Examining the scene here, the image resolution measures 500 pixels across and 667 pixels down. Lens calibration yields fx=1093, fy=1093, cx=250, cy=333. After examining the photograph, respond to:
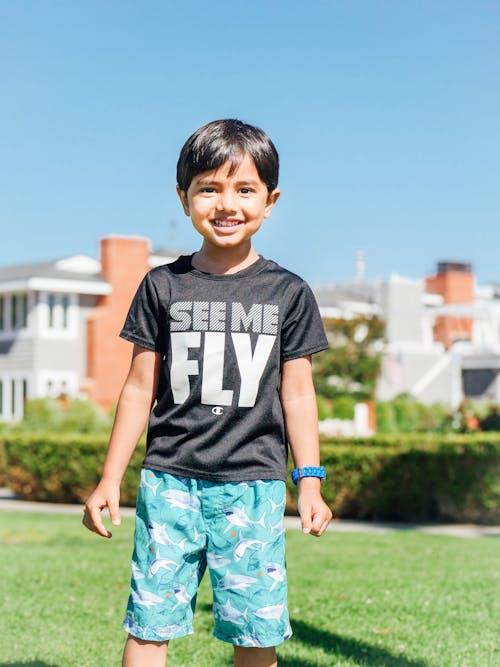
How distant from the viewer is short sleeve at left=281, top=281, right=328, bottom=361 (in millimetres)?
3318

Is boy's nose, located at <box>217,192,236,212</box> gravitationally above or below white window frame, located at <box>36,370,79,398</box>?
below

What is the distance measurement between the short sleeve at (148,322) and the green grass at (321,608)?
1971 millimetres

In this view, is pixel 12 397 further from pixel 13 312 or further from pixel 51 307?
pixel 51 307

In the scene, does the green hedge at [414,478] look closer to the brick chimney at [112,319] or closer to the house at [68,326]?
the house at [68,326]

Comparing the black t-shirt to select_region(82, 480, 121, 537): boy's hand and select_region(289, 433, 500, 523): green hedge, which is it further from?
select_region(289, 433, 500, 523): green hedge

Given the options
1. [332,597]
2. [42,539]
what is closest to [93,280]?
[42,539]

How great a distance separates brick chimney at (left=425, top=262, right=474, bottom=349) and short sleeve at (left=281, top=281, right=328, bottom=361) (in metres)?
54.4

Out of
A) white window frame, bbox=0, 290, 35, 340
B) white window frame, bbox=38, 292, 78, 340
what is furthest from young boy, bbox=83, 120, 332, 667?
white window frame, bbox=0, 290, 35, 340

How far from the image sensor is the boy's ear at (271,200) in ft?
11.2

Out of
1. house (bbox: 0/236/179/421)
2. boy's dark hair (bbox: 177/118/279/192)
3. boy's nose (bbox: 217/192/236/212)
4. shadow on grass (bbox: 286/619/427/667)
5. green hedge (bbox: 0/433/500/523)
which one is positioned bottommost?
shadow on grass (bbox: 286/619/427/667)

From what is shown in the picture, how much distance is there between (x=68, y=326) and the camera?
36844 mm

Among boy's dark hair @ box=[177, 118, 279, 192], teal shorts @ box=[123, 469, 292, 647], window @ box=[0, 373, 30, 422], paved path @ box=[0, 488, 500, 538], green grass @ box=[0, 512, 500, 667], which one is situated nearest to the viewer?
teal shorts @ box=[123, 469, 292, 647]

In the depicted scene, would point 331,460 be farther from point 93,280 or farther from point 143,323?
point 93,280

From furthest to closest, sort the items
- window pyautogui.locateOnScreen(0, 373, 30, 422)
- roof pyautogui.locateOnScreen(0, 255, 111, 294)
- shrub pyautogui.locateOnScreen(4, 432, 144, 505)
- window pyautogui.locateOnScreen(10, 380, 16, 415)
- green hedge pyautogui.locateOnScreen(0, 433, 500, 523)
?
window pyautogui.locateOnScreen(10, 380, 16, 415)
window pyautogui.locateOnScreen(0, 373, 30, 422)
roof pyautogui.locateOnScreen(0, 255, 111, 294)
shrub pyautogui.locateOnScreen(4, 432, 144, 505)
green hedge pyautogui.locateOnScreen(0, 433, 500, 523)
